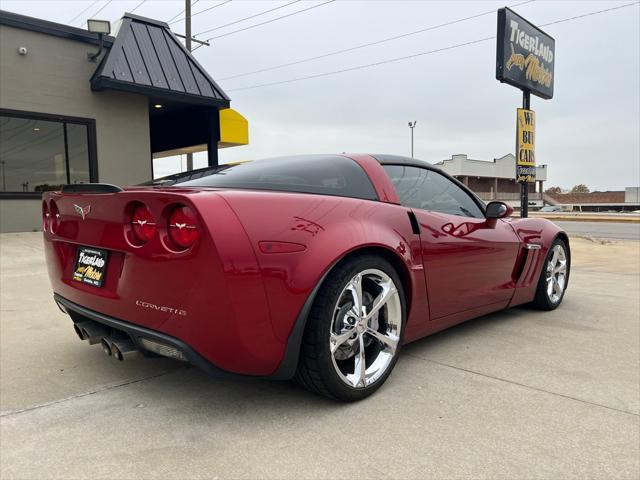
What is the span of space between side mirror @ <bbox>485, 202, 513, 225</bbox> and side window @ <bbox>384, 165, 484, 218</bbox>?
76 millimetres

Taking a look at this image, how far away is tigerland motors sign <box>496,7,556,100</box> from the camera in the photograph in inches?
410

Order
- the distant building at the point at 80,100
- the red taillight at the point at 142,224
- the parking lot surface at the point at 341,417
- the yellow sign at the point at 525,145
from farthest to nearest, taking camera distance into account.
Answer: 1. the yellow sign at the point at 525,145
2. the distant building at the point at 80,100
3. the red taillight at the point at 142,224
4. the parking lot surface at the point at 341,417

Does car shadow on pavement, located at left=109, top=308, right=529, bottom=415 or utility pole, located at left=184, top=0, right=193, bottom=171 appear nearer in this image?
car shadow on pavement, located at left=109, top=308, right=529, bottom=415

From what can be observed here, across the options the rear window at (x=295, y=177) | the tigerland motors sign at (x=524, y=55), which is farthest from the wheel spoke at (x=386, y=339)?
the tigerland motors sign at (x=524, y=55)

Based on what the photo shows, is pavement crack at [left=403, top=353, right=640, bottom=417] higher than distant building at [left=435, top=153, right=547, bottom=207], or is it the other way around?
distant building at [left=435, top=153, right=547, bottom=207]

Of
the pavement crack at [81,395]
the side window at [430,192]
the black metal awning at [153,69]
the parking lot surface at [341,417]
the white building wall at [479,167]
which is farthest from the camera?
the white building wall at [479,167]

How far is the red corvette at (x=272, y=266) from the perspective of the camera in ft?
6.55

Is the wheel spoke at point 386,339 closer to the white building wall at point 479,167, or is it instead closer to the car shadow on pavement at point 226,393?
the car shadow on pavement at point 226,393

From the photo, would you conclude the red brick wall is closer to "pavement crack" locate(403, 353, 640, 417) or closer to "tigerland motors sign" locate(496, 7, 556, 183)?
"tigerland motors sign" locate(496, 7, 556, 183)

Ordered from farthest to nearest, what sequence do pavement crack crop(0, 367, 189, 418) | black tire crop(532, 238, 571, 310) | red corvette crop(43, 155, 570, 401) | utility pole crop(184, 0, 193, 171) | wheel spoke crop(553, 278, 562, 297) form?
utility pole crop(184, 0, 193, 171) → wheel spoke crop(553, 278, 562, 297) → black tire crop(532, 238, 571, 310) → pavement crack crop(0, 367, 189, 418) → red corvette crop(43, 155, 570, 401)

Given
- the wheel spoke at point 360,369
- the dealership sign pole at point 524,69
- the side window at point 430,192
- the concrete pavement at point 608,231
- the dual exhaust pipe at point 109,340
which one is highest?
the dealership sign pole at point 524,69

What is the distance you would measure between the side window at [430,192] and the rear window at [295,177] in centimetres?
31

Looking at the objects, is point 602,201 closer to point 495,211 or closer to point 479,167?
point 479,167

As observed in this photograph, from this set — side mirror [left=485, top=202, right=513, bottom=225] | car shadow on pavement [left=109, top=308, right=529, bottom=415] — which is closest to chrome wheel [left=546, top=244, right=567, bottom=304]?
side mirror [left=485, top=202, right=513, bottom=225]
